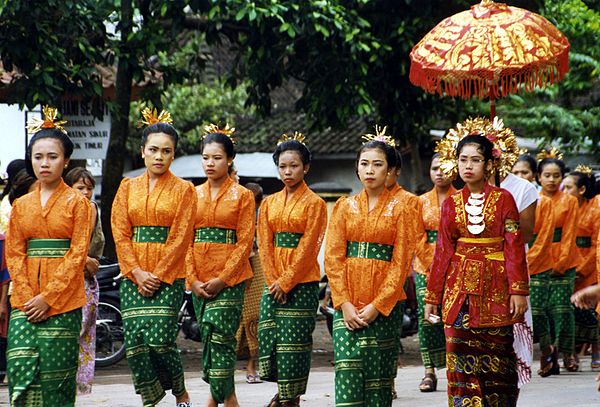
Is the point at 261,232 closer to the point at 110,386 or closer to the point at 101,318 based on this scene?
the point at 110,386

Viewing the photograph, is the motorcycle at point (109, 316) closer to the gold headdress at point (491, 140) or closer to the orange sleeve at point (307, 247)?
the orange sleeve at point (307, 247)

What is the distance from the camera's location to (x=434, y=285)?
7.63 meters

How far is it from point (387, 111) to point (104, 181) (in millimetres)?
3881

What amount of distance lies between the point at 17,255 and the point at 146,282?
1.08 meters

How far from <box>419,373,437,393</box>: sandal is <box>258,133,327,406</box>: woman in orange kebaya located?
1.91 metres

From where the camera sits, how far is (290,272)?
9.05m

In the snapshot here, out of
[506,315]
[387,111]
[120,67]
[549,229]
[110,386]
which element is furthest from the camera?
[387,111]

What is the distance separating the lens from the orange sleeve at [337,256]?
7.87 m

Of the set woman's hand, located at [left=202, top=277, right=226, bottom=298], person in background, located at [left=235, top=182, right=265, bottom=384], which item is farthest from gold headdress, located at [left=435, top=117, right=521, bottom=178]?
person in background, located at [left=235, top=182, right=265, bottom=384]

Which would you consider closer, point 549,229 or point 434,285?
point 434,285

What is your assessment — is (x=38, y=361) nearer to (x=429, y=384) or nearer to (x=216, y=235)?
(x=216, y=235)

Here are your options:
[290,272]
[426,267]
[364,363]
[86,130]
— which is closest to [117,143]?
[86,130]

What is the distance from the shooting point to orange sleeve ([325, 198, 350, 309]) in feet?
25.8

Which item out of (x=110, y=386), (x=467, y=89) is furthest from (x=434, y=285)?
(x=110, y=386)
